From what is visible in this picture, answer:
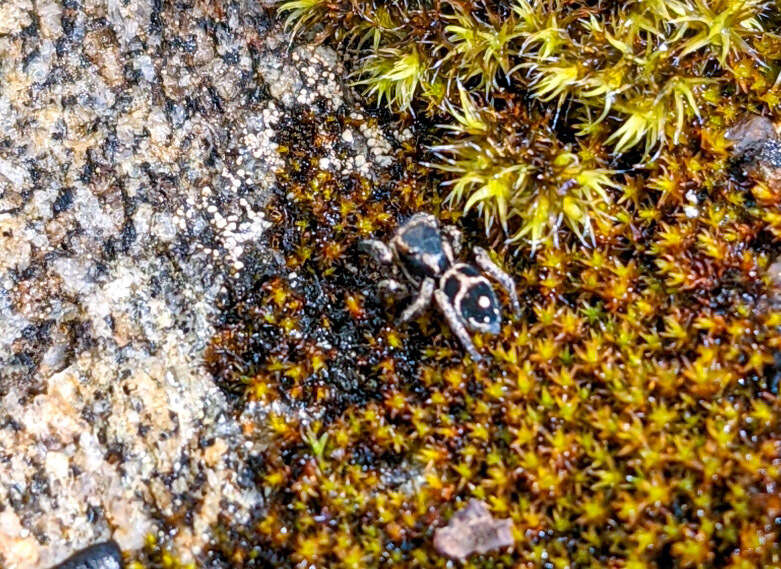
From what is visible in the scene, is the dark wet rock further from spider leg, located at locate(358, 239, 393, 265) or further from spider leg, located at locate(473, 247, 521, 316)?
spider leg, located at locate(358, 239, 393, 265)

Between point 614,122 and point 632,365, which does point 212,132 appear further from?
point 632,365

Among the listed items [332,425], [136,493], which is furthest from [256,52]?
[136,493]

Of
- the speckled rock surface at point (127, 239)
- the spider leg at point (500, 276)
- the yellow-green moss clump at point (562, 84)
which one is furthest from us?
the yellow-green moss clump at point (562, 84)

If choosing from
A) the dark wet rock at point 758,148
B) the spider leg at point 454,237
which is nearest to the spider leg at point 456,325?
the spider leg at point 454,237

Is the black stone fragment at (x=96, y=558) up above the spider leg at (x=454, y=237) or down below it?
below

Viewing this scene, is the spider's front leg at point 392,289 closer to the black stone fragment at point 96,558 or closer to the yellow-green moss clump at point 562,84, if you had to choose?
the yellow-green moss clump at point 562,84

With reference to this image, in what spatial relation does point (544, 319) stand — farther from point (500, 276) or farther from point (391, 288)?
point (391, 288)

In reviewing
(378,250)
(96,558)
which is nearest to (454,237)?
(378,250)
